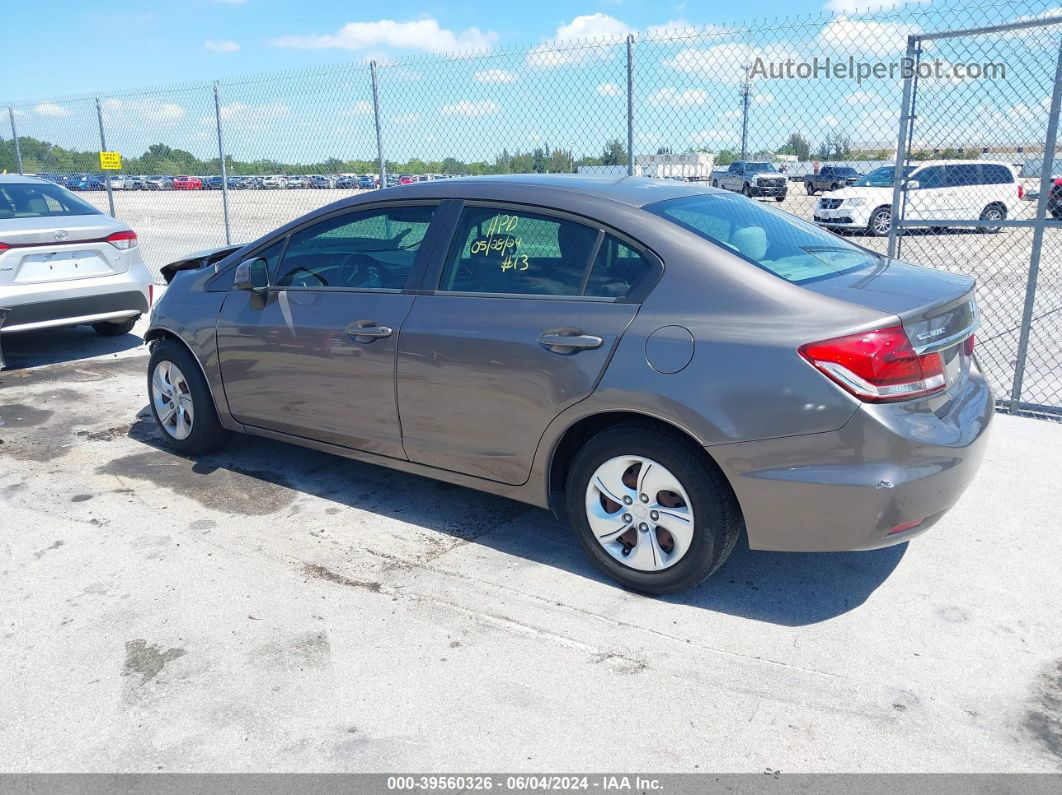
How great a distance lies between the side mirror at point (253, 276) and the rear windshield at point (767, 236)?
7.11 feet

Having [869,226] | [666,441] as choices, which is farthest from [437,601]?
[869,226]

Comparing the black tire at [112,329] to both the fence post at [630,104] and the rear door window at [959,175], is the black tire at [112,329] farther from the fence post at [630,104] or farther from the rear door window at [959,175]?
the rear door window at [959,175]

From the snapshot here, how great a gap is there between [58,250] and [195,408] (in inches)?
130

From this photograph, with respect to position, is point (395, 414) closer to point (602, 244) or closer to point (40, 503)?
point (602, 244)

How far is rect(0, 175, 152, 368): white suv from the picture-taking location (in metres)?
7.16

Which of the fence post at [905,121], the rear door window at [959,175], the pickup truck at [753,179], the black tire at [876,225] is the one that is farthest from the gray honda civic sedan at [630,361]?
the black tire at [876,225]

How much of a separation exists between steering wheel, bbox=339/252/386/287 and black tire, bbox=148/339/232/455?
4.26ft

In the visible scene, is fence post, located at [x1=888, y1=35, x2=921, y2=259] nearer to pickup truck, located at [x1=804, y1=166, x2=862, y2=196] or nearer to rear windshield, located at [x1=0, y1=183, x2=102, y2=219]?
pickup truck, located at [x1=804, y1=166, x2=862, y2=196]

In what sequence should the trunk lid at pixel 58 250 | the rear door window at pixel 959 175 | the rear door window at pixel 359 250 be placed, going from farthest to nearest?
1. the rear door window at pixel 959 175
2. the trunk lid at pixel 58 250
3. the rear door window at pixel 359 250

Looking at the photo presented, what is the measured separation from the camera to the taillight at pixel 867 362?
301 cm

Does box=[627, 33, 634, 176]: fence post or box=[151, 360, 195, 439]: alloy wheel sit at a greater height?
box=[627, 33, 634, 176]: fence post

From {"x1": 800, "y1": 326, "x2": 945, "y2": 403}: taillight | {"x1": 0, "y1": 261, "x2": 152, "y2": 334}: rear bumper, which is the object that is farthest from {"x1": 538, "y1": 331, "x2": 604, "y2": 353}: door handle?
{"x1": 0, "y1": 261, "x2": 152, "y2": 334}: rear bumper

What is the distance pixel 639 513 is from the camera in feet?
11.5
